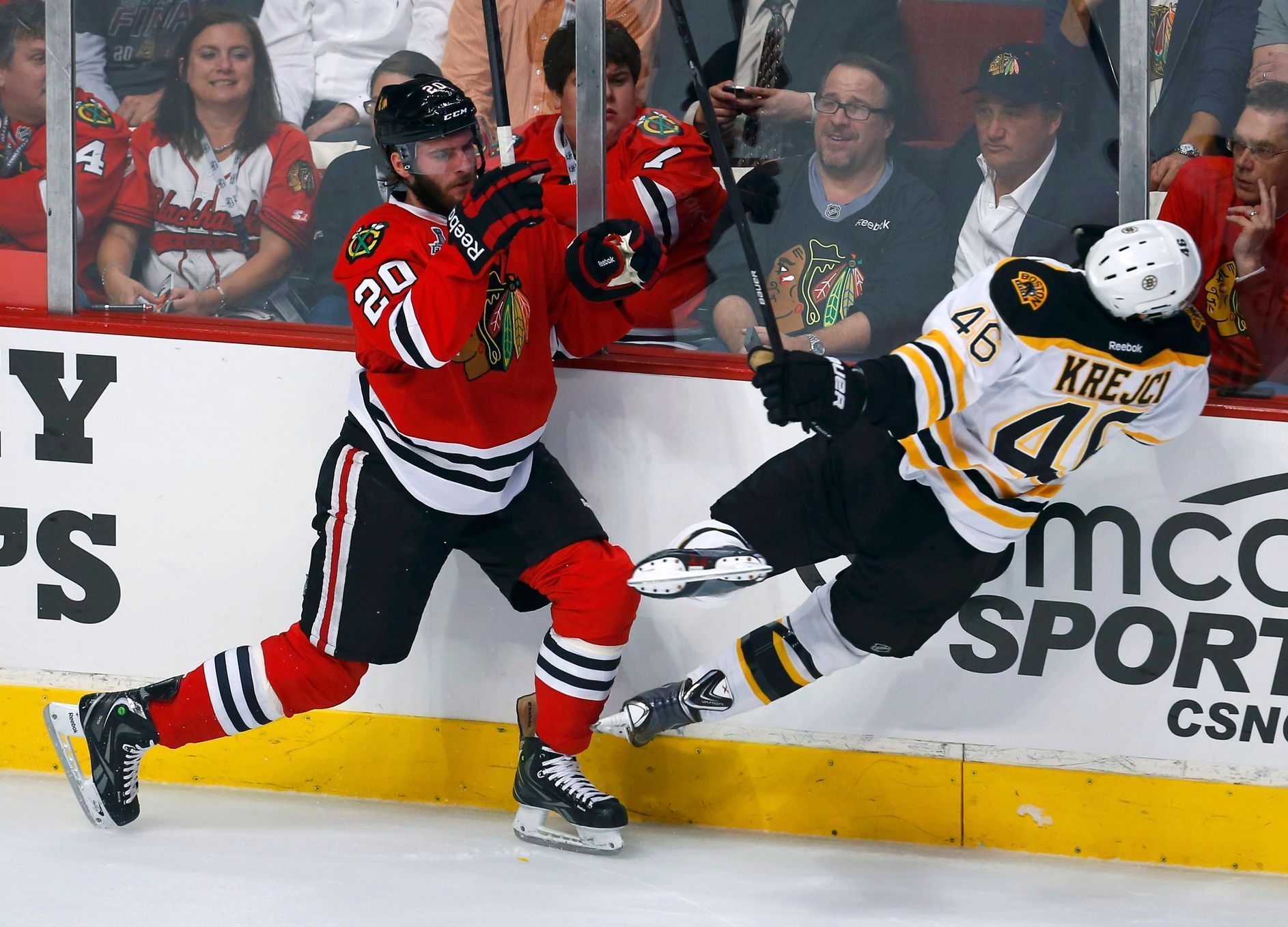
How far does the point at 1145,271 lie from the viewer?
220 centimetres

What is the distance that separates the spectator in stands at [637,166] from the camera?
8.79 ft

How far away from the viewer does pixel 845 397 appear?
2152 mm

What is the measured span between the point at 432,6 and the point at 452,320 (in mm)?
757

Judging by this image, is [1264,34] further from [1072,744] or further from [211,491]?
[211,491]

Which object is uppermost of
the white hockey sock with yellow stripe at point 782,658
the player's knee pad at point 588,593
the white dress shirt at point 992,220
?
the white dress shirt at point 992,220

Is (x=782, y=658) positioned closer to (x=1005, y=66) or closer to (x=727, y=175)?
(x=727, y=175)

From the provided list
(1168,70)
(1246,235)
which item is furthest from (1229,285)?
(1168,70)

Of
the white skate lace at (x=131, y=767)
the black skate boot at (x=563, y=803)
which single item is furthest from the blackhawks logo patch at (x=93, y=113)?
the black skate boot at (x=563, y=803)

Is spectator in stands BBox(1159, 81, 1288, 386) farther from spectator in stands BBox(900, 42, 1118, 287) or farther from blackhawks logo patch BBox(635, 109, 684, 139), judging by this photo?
blackhawks logo patch BBox(635, 109, 684, 139)

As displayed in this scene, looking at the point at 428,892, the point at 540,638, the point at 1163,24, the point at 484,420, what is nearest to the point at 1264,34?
the point at 1163,24

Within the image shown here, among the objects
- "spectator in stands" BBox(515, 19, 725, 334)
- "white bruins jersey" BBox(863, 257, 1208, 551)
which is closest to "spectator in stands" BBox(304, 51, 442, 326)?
"spectator in stands" BBox(515, 19, 725, 334)

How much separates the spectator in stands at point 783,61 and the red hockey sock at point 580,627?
0.75 metres

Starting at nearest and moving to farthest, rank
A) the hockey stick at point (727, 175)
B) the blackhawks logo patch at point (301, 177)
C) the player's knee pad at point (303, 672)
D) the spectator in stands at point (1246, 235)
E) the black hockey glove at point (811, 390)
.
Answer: the black hockey glove at point (811, 390) < the hockey stick at point (727, 175) < the spectator in stands at point (1246, 235) < the player's knee pad at point (303, 672) < the blackhawks logo patch at point (301, 177)

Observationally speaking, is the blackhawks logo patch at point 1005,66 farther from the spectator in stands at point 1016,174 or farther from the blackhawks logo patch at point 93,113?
the blackhawks logo patch at point 93,113
